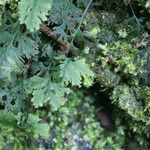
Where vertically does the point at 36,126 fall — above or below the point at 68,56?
below

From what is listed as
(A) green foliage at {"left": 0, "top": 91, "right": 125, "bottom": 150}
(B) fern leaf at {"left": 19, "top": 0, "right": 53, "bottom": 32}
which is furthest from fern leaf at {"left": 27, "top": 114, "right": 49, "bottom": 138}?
(B) fern leaf at {"left": 19, "top": 0, "right": 53, "bottom": 32}

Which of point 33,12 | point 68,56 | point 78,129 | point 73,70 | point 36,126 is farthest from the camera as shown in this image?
point 78,129

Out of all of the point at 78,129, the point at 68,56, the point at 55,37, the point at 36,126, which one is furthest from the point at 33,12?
the point at 78,129

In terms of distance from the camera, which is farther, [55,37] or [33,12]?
[55,37]

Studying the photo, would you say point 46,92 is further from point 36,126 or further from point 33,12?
point 33,12

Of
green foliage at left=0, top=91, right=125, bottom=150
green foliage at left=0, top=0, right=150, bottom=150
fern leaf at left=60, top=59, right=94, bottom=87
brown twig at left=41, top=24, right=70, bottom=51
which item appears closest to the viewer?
fern leaf at left=60, top=59, right=94, bottom=87

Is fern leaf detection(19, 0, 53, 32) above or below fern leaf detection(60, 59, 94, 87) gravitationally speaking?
above

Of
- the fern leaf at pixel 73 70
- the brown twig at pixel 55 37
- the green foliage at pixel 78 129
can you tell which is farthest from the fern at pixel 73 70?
the green foliage at pixel 78 129

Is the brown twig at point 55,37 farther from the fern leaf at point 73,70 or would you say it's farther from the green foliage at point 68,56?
the fern leaf at point 73,70

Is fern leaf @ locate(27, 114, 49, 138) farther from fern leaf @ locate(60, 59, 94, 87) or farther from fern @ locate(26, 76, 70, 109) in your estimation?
fern leaf @ locate(60, 59, 94, 87)
